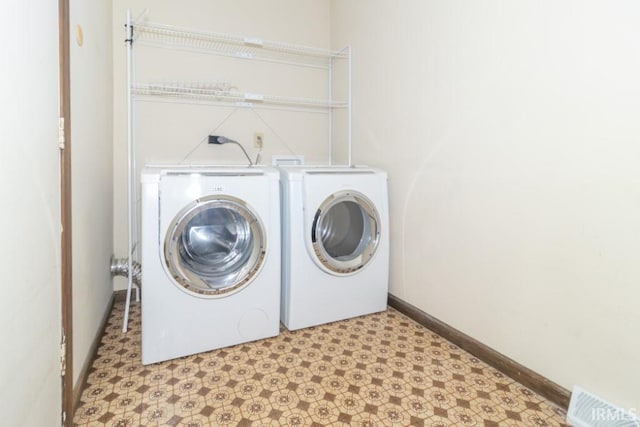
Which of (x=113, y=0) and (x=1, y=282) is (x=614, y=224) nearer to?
(x=1, y=282)

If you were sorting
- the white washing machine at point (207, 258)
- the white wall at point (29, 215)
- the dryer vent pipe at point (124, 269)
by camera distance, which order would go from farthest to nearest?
the dryer vent pipe at point (124, 269) < the white washing machine at point (207, 258) < the white wall at point (29, 215)

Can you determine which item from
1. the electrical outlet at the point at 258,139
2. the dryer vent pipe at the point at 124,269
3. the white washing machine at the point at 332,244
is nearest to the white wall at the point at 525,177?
the white washing machine at the point at 332,244

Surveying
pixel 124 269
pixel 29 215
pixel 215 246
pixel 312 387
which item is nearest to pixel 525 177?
pixel 312 387

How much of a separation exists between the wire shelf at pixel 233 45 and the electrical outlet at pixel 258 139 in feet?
1.81

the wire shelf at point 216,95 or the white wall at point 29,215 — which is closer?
the white wall at point 29,215

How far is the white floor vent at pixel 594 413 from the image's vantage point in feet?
3.98

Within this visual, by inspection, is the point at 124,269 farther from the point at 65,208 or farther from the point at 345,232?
the point at 345,232

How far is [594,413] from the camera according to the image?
128 centimetres

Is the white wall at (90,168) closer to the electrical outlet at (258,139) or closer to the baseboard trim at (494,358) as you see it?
the electrical outlet at (258,139)

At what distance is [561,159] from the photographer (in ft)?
4.53

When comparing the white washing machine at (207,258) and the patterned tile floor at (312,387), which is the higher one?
the white washing machine at (207,258)

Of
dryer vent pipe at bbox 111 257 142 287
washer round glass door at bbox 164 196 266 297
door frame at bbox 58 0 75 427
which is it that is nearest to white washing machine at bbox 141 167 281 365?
washer round glass door at bbox 164 196 266 297

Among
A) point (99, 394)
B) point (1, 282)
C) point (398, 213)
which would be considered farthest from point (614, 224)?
point (99, 394)

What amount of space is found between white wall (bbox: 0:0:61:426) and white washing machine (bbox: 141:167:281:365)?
0.51m
